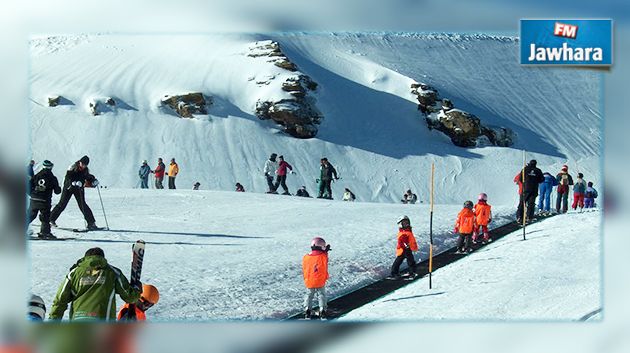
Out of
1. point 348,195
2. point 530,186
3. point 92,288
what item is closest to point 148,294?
point 92,288

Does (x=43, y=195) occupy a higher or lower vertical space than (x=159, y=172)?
lower

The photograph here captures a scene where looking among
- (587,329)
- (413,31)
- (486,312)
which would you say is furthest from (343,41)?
(587,329)

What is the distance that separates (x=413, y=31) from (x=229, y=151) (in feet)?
10.7

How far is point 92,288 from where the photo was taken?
7098 millimetres

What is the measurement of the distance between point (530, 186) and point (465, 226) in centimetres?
111

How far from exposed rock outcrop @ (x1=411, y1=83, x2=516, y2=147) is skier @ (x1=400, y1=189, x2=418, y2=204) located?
80cm

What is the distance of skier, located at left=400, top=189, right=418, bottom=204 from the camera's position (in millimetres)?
10105

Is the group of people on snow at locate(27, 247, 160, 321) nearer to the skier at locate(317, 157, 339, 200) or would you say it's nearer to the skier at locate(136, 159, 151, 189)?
the skier at locate(317, 157, 339, 200)

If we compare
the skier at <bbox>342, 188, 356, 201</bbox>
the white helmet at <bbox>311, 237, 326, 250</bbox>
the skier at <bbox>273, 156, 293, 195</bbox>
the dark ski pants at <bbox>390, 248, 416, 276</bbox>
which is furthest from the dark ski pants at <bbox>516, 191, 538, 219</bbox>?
the skier at <bbox>273, 156, 293, 195</bbox>

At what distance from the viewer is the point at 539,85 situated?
930 centimetres

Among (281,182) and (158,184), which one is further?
(281,182)

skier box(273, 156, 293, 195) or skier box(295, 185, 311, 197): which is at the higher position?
skier box(273, 156, 293, 195)

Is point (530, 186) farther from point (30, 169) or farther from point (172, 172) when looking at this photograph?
point (30, 169)

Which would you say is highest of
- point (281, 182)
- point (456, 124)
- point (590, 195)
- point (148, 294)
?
point (456, 124)
